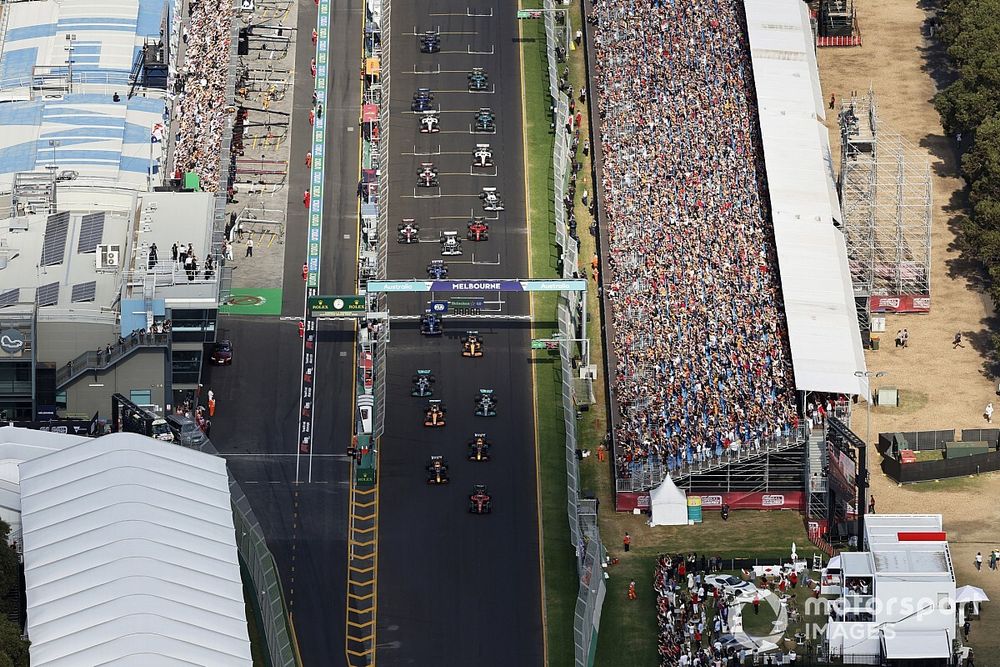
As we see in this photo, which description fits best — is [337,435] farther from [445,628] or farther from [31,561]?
[31,561]

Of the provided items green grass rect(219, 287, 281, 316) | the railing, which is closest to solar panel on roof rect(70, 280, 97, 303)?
green grass rect(219, 287, 281, 316)

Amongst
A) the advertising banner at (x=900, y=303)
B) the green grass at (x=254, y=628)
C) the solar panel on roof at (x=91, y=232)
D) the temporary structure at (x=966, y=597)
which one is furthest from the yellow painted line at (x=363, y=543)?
the advertising banner at (x=900, y=303)

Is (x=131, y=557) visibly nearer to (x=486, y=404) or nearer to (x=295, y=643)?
(x=295, y=643)

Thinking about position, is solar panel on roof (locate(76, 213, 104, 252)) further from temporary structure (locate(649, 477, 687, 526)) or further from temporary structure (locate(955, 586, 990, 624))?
Result: temporary structure (locate(955, 586, 990, 624))

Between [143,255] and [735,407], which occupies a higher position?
[143,255]

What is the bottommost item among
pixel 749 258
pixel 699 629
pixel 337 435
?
pixel 699 629

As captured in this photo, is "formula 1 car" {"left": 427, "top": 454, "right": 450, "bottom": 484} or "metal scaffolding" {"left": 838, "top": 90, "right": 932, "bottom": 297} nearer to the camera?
"formula 1 car" {"left": 427, "top": 454, "right": 450, "bottom": 484}

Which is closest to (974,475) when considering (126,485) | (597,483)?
(597,483)
